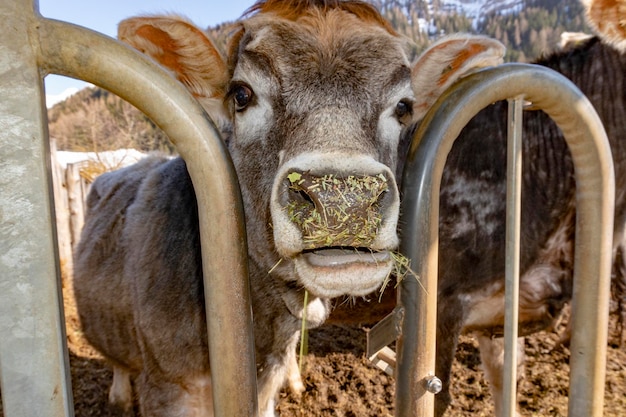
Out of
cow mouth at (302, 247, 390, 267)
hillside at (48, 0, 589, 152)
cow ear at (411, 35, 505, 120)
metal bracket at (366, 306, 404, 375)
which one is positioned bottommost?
metal bracket at (366, 306, 404, 375)

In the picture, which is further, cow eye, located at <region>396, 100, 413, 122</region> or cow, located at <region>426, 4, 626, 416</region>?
cow, located at <region>426, 4, 626, 416</region>

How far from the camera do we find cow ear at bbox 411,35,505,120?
221 centimetres

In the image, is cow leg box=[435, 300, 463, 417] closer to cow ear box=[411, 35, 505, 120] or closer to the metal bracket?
cow ear box=[411, 35, 505, 120]

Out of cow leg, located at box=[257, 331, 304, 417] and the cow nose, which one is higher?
the cow nose

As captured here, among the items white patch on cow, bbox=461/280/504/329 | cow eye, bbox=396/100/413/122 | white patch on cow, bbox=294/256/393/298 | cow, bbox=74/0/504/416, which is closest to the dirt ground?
white patch on cow, bbox=461/280/504/329

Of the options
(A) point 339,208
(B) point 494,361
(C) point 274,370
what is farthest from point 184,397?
(B) point 494,361

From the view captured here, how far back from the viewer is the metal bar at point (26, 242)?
2.66 ft

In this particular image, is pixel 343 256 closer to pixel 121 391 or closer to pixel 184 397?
pixel 184 397

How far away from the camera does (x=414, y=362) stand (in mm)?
1214

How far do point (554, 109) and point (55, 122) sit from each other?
3324cm

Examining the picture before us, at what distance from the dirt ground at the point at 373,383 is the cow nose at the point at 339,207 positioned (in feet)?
6.38

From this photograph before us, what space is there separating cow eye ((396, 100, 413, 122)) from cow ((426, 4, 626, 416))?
1012 mm

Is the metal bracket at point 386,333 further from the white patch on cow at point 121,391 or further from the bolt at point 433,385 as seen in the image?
the white patch on cow at point 121,391

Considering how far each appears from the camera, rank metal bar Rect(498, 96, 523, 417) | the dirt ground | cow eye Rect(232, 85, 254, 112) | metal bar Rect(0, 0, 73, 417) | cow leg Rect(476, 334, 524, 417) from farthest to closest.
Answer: the dirt ground, cow leg Rect(476, 334, 524, 417), cow eye Rect(232, 85, 254, 112), metal bar Rect(498, 96, 523, 417), metal bar Rect(0, 0, 73, 417)
